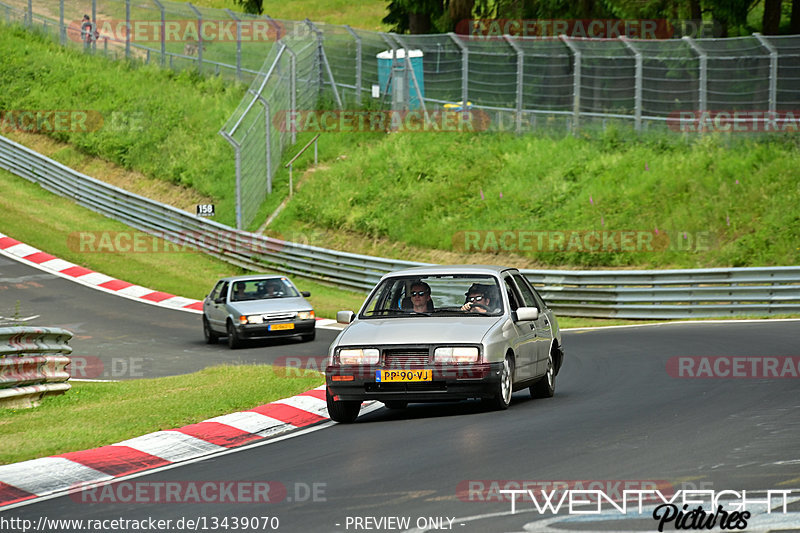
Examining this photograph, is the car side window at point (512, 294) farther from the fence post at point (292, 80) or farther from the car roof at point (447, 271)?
the fence post at point (292, 80)

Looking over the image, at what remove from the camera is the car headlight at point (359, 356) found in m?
11.1

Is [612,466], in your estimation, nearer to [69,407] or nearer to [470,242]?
[69,407]

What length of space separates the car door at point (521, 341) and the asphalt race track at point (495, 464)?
370mm

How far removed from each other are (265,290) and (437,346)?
13.7 metres

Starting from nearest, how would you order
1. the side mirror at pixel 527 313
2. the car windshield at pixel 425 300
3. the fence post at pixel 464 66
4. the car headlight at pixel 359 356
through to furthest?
the car headlight at pixel 359 356
the side mirror at pixel 527 313
the car windshield at pixel 425 300
the fence post at pixel 464 66

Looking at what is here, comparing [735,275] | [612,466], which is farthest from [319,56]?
[612,466]

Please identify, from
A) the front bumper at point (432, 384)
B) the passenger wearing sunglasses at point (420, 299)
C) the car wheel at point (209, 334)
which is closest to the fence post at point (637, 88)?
the car wheel at point (209, 334)

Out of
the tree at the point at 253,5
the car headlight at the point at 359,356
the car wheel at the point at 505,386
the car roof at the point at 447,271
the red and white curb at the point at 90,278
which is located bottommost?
the red and white curb at the point at 90,278

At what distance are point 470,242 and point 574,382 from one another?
17.9m

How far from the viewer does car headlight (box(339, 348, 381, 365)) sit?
1105 centimetres

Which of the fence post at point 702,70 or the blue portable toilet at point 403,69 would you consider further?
the blue portable toilet at point 403,69

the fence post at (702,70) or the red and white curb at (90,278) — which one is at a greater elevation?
the fence post at (702,70)

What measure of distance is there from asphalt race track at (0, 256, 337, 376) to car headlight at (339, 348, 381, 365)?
7.24 m

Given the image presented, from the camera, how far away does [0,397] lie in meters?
12.3
